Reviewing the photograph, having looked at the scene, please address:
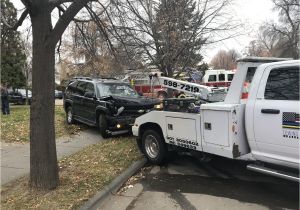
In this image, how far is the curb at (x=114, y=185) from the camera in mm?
5713

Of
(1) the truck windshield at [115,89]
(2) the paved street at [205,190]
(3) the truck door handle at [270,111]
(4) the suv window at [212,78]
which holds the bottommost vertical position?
(2) the paved street at [205,190]

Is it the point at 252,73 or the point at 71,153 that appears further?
the point at 71,153

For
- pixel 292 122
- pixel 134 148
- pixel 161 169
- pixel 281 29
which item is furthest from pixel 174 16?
pixel 281 29

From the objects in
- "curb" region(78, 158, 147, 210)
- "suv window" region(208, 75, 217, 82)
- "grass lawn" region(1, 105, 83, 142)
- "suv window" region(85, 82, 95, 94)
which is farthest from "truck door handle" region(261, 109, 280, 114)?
"suv window" region(208, 75, 217, 82)

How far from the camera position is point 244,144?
19.4 ft

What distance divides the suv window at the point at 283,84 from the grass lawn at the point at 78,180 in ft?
10.2

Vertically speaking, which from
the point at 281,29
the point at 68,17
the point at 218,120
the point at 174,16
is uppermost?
the point at 281,29

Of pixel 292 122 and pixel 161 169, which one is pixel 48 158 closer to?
pixel 161 169

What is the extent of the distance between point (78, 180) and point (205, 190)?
2167mm

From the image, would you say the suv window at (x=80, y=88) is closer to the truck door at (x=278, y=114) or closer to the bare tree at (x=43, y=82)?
the bare tree at (x=43, y=82)

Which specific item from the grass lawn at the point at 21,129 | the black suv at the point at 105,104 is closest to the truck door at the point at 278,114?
the black suv at the point at 105,104

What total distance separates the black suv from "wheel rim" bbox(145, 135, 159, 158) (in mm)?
1572

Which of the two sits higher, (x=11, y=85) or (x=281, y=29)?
(x=281, y=29)

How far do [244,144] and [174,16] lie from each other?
280 inches
